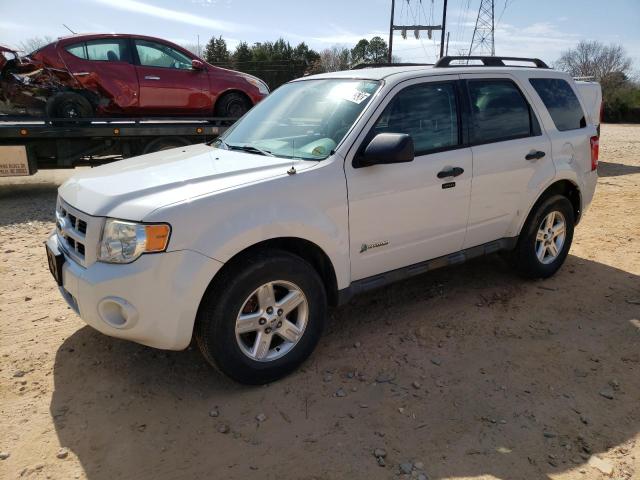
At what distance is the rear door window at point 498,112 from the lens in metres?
3.90

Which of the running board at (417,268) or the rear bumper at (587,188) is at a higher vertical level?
the rear bumper at (587,188)

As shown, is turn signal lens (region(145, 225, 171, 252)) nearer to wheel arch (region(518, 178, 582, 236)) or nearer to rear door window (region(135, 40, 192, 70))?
wheel arch (region(518, 178, 582, 236))

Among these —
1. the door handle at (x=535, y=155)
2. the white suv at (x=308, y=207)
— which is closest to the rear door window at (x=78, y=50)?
the white suv at (x=308, y=207)

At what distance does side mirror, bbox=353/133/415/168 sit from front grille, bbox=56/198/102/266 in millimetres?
1604

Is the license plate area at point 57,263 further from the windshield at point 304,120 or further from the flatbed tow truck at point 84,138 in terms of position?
the flatbed tow truck at point 84,138

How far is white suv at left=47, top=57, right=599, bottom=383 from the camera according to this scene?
8.70 feet

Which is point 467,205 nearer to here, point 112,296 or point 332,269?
point 332,269

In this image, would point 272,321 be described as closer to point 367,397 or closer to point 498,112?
point 367,397

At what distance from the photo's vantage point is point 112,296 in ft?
8.61

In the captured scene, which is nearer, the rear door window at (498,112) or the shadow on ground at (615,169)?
the rear door window at (498,112)

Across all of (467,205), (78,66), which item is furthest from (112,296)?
(78,66)

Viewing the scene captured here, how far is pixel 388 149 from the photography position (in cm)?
306

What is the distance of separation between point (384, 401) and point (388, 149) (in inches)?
58.7

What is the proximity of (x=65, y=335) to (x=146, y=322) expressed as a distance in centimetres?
140
